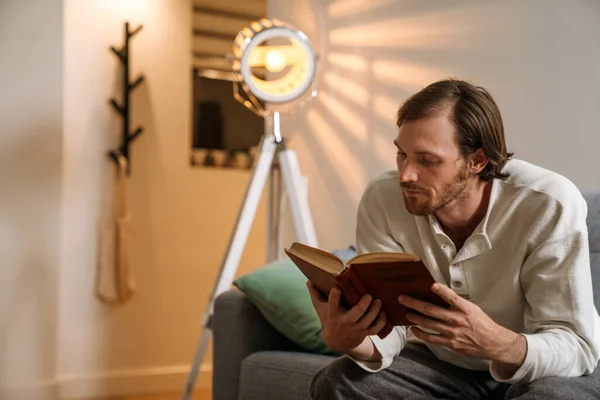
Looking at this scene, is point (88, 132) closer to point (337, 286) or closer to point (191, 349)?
point (191, 349)

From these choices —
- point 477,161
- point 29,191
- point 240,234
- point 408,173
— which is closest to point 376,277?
point 408,173

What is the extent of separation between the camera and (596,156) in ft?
7.55

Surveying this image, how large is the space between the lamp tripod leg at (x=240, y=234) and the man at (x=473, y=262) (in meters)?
1.05

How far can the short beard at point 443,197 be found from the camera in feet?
5.20

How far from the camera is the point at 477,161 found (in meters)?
1.63

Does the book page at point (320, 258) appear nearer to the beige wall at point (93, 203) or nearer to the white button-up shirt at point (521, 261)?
the white button-up shirt at point (521, 261)

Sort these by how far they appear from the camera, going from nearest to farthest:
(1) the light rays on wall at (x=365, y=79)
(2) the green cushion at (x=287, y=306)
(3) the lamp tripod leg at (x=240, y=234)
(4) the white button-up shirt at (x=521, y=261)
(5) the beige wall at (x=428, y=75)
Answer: (4) the white button-up shirt at (x=521, y=261) → (2) the green cushion at (x=287, y=306) → (5) the beige wall at (x=428, y=75) → (3) the lamp tripod leg at (x=240, y=234) → (1) the light rays on wall at (x=365, y=79)

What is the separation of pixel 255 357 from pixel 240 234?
2.13 feet

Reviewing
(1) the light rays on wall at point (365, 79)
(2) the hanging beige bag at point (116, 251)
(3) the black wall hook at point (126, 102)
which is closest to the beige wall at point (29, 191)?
(2) the hanging beige bag at point (116, 251)

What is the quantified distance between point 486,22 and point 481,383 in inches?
54.6

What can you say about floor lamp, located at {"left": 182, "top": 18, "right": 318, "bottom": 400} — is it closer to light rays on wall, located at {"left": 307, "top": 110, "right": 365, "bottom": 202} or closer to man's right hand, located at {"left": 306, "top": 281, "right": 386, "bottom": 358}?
light rays on wall, located at {"left": 307, "top": 110, "right": 365, "bottom": 202}

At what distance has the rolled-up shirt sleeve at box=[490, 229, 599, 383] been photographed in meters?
1.41

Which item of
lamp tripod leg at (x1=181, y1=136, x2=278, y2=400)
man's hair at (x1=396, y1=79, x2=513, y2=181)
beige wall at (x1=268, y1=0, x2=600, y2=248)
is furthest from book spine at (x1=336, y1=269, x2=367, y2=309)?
lamp tripod leg at (x1=181, y1=136, x2=278, y2=400)

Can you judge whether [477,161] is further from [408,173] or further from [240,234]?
[240,234]
